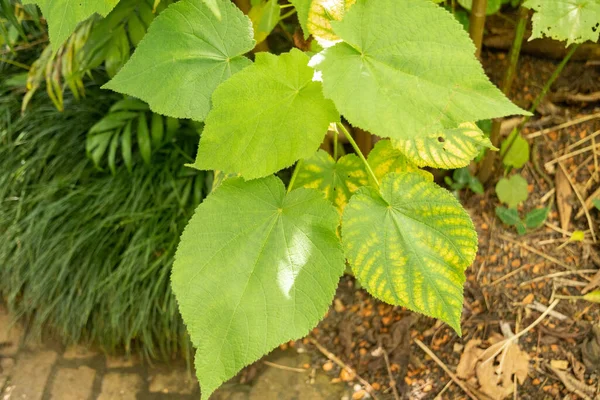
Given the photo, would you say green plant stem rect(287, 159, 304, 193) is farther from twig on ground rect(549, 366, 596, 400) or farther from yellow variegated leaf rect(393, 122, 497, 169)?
twig on ground rect(549, 366, 596, 400)

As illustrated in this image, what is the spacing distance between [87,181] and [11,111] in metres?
0.49

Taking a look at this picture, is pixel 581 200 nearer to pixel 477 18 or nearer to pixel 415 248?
pixel 477 18

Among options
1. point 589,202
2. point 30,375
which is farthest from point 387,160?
point 30,375

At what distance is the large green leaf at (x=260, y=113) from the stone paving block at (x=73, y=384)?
161 centimetres

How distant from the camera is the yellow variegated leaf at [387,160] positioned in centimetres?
87

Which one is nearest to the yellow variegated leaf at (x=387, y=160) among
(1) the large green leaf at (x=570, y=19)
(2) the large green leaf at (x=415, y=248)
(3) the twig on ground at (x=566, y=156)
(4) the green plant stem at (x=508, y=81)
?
(2) the large green leaf at (x=415, y=248)

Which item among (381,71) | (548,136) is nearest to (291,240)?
(381,71)

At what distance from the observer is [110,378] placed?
1.97 meters

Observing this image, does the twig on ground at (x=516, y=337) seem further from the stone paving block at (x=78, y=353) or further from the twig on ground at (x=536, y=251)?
the stone paving block at (x=78, y=353)

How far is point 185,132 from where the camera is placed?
2164mm

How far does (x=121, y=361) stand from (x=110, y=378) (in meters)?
0.07

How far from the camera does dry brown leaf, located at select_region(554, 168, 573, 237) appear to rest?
174cm

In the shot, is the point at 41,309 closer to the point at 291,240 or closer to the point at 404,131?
the point at 291,240

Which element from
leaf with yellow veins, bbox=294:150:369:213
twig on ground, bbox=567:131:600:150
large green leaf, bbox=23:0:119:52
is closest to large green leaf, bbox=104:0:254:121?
large green leaf, bbox=23:0:119:52
